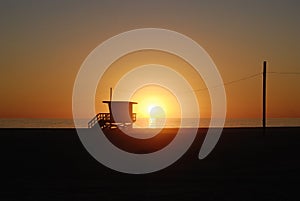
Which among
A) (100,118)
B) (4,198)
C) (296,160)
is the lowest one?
(4,198)

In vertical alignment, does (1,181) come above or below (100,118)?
below

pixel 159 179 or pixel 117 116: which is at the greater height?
pixel 117 116

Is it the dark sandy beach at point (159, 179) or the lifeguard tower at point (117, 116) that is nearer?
the dark sandy beach at point (159, 179)

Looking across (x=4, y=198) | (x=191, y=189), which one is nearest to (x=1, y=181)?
(x=4, y=198)

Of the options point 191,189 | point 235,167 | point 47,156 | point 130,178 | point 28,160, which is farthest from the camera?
point 47,156

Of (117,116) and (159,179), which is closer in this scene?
(159,179)

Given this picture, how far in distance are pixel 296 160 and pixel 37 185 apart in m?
13.5

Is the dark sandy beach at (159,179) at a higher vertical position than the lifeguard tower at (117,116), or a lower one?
lower

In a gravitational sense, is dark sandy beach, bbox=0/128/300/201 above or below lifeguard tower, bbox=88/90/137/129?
below

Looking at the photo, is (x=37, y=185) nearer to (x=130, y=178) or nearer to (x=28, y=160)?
(x=130, y=178)

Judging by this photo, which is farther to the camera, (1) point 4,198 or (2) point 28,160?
(2) point 28,160

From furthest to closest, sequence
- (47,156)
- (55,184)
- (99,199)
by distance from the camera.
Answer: (47,156) < (55,184) < (99,199)

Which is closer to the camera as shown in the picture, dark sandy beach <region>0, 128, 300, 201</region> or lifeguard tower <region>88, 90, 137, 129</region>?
dark sandy beach <region>0, 128, 300, 201</region>

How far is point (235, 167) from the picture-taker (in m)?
20.7
